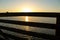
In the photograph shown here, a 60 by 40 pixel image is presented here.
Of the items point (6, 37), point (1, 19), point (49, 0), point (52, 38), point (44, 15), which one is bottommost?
point (6, 37)

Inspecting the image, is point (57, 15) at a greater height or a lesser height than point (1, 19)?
greater

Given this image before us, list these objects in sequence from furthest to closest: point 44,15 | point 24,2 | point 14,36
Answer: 1. point 24,2
2. point 14,36
3. point 44,15

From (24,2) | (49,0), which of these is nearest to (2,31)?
(24,2)

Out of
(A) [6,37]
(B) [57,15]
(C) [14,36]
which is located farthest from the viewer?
(A) [6,37]

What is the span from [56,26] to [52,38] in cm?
17

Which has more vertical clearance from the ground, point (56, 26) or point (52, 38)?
point (56, 26)

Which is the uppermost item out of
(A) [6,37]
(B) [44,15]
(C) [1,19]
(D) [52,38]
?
(B) [44,15]

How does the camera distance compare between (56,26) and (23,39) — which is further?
(23,39)

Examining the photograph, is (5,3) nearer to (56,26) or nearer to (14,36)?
(14,36)

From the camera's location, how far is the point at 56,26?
1.37 metres

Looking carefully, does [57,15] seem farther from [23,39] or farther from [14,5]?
[14,5]

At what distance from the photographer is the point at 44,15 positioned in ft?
4.70

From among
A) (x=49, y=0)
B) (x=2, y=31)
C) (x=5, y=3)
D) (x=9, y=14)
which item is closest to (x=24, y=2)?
(x=5, y=3)

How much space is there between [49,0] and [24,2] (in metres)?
1.30
